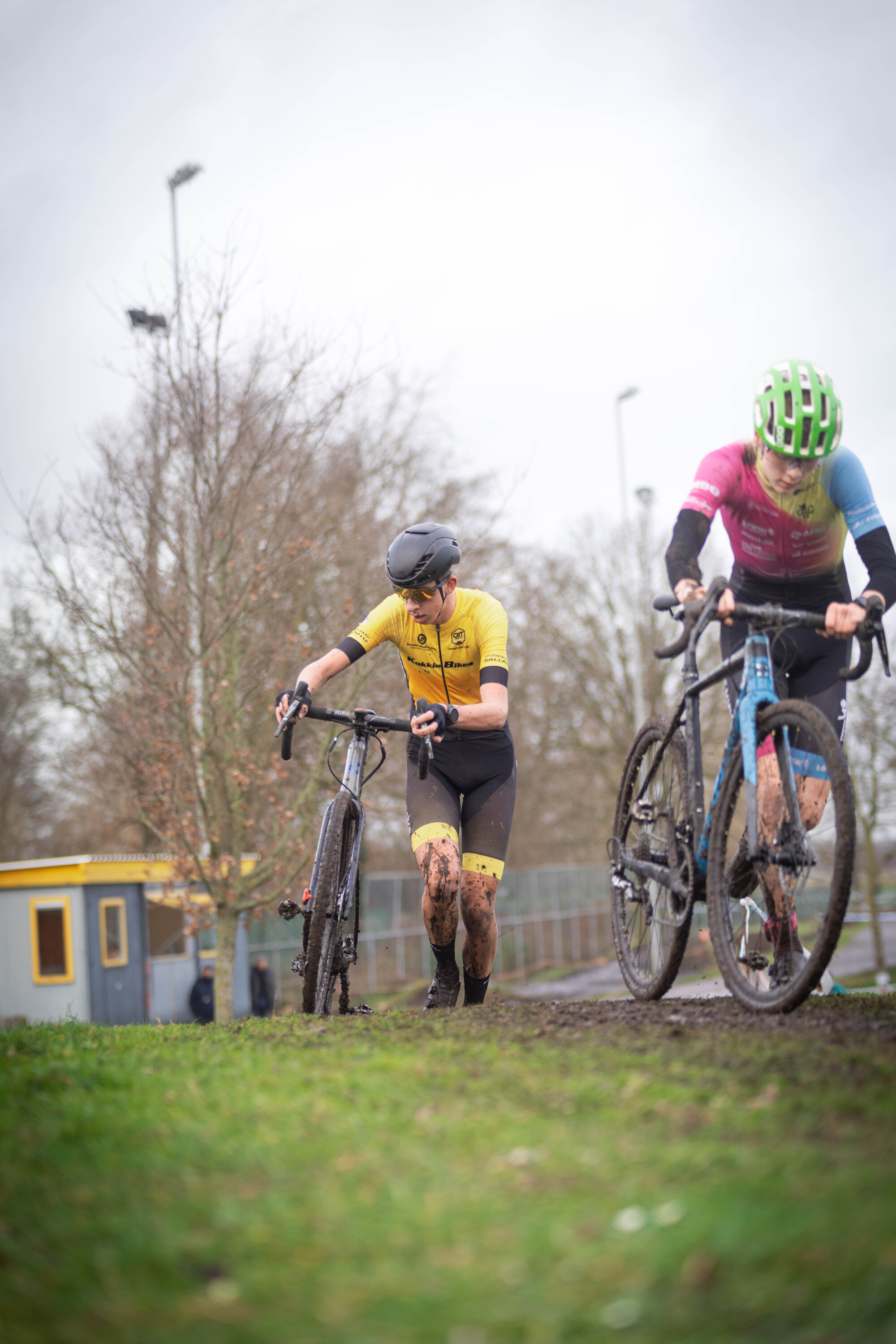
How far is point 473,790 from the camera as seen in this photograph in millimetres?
5758

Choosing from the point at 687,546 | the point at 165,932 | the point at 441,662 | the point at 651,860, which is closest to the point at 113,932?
the point at 165,932

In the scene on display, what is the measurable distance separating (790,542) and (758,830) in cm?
146

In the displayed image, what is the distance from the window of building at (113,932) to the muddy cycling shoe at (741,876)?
19256mm

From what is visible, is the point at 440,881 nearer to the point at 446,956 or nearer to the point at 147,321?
the point at 446,956

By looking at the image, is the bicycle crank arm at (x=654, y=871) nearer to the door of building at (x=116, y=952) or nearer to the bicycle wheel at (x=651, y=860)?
the bicycle wheel at (x=651, y=860)

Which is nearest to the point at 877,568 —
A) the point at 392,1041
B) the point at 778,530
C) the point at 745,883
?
the point at 778,530

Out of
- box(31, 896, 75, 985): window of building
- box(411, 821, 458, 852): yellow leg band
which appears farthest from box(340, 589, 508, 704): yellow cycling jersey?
box(31, 896, 75, 985): window of building

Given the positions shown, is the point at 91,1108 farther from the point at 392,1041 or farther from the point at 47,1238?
the point at 392,1041

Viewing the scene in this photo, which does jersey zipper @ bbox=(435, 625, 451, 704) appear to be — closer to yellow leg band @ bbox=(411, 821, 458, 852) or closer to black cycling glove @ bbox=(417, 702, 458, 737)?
yellow leg band @ bbox=(411, 821, 458, 852)

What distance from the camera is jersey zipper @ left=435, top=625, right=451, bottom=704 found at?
18.6ft

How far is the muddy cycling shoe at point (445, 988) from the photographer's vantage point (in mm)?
5621

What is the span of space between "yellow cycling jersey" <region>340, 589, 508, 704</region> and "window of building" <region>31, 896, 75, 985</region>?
17.6 meters

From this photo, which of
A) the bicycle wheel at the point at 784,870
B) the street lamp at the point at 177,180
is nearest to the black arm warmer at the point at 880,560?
the bicycle wheel at the point at 784,870

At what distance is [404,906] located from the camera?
95.5ft
